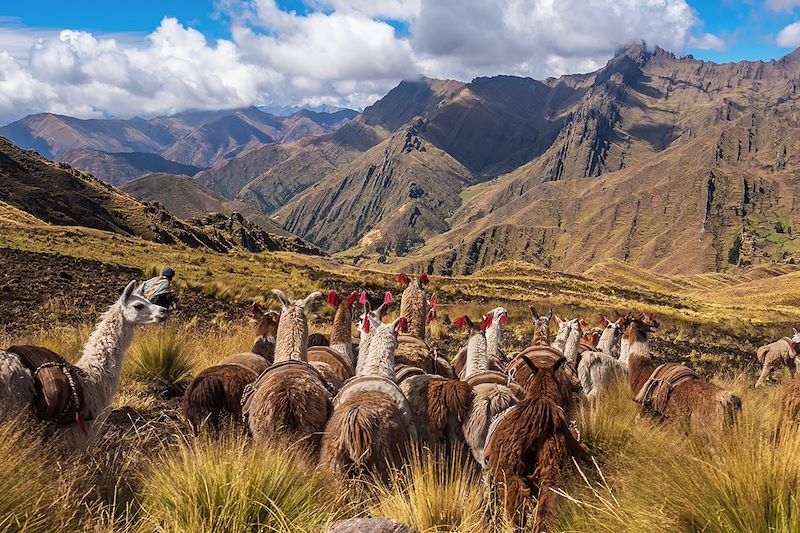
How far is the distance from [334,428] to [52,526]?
202 cm

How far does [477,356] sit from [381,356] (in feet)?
6.65

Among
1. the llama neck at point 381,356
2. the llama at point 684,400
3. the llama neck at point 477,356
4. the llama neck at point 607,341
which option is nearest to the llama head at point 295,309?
the llama neck at point 381,356

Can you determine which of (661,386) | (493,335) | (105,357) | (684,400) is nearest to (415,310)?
(493,335)

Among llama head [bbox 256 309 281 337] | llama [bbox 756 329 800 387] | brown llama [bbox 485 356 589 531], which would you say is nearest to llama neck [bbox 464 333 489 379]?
brown llama [bbox 485 356 589 531]

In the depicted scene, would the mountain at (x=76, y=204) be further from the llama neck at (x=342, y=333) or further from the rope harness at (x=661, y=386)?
the rope harness at (x=661, y=386)

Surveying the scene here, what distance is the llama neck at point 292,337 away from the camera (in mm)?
6359

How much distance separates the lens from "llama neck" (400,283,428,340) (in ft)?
31.5

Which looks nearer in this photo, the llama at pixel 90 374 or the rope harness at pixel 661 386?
the llama at pixel 90 374

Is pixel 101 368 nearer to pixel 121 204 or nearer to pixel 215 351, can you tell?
pixel 215 351

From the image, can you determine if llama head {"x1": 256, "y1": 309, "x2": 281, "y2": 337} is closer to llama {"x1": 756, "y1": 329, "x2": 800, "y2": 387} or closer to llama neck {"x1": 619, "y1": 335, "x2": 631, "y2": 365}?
llama neck {"x1": 619, "y1": 335, "x2": 631, "y2": 365}

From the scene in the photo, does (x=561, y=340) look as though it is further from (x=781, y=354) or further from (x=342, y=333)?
(x=781, y=354)

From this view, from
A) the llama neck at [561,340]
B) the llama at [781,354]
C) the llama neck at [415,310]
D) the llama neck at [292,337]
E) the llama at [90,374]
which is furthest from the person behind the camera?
the llama at [781,354]

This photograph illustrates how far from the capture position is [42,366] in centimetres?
450

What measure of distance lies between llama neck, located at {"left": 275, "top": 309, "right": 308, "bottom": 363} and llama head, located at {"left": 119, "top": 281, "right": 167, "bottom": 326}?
152 centimetres
